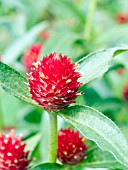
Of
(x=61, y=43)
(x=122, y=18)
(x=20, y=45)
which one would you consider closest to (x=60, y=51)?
(x=61, y=43)

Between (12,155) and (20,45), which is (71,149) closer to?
(12,155)

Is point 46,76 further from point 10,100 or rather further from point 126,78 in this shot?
point 126,78

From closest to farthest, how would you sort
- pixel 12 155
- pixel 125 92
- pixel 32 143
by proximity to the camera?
1. pixel 12 155
2. pixel 32 143
3. pixel 125 92

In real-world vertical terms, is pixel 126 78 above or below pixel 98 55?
above

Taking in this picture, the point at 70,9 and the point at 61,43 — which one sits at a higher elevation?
the point at 70,9

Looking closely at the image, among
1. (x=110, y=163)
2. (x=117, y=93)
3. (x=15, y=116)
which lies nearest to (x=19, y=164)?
(x=110, y=163)

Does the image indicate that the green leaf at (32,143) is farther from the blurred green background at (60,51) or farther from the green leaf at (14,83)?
the green leaf at (14,83)

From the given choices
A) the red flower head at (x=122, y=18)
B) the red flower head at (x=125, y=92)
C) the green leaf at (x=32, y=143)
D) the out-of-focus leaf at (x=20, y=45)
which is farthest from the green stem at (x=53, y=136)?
the red flower head at (x=122, y=18)
